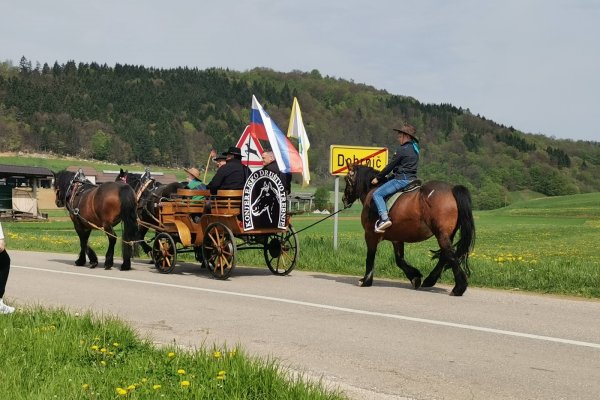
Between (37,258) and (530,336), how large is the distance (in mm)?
13463

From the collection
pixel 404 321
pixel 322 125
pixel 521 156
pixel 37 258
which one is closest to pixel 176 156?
pixel 322 125

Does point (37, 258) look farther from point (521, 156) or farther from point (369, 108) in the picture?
point (369, 108)

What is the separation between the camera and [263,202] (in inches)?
486

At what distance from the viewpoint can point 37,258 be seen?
1720cm

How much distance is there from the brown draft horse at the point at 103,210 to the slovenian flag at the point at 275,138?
3.03m

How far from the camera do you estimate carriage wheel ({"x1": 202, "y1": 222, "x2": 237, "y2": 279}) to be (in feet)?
39.5

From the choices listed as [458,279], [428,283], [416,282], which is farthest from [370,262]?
[458,279]

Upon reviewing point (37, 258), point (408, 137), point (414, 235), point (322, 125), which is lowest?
point (37, 258)

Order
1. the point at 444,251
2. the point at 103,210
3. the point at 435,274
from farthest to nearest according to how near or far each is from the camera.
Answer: the point at 103,210 < the point at 435,274 < the point at 444,251

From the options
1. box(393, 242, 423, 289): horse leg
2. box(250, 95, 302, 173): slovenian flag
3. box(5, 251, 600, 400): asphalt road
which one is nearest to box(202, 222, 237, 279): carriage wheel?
box(5, 251, 600, 400): asphalt road

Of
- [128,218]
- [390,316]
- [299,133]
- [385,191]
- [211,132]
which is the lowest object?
[390,316]

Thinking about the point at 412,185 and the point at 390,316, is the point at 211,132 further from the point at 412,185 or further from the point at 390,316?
the point at 390,316

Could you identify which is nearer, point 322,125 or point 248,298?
point 248,298

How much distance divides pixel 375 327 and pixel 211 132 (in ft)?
566
